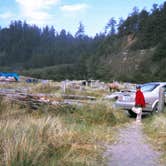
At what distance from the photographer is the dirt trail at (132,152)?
7.08 meters

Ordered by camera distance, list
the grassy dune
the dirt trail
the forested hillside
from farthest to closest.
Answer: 1. the forested hillside
2. the dirt trail
3. the grassy dune

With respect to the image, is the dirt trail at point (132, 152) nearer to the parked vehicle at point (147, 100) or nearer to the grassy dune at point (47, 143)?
the grassy dune at point (47, 143)

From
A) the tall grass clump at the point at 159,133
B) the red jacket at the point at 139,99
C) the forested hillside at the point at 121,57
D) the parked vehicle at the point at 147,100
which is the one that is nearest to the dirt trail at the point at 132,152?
the tall grass clump at the point at 159,133

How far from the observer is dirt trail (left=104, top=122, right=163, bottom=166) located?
7.08 metres

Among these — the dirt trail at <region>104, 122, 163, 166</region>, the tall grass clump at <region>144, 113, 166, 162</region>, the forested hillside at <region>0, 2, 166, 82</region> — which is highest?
the forested hillside at <region>0, 2, 166, 82</region>

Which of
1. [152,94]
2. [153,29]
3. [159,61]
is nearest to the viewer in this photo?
[152,94]

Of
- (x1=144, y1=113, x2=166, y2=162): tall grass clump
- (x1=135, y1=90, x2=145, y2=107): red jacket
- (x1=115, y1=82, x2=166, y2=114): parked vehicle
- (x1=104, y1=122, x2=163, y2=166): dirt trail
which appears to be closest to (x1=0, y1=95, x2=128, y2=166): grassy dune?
(x1=104, y1=122, x2=163, y2=166): dirt trail

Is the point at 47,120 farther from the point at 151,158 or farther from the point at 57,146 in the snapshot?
the point at 151,158

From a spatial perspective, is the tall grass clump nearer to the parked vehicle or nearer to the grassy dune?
the grassy dune

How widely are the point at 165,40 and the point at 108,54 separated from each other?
35.3 m

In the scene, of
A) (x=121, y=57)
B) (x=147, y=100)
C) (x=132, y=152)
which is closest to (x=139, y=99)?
(x=147, y=100)

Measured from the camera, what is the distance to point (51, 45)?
185 m

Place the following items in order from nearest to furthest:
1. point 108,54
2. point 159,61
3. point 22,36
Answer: point 159,61 < point 108,54 < point 22,36

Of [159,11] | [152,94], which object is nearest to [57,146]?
[152,94]
